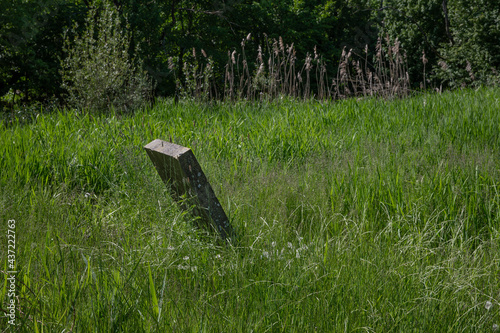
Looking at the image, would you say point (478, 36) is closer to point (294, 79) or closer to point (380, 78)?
point (380, 78)

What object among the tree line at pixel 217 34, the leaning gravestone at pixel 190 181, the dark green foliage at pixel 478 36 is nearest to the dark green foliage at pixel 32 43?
the tree line at pixel 217 34

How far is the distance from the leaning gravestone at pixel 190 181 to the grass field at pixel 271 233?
0.28ft

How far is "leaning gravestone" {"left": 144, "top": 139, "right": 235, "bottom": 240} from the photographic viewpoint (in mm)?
1996

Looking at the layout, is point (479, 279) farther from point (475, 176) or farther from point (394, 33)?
point (394, 33)

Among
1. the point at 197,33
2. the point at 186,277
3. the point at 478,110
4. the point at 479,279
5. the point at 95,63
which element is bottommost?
the point at 479,279

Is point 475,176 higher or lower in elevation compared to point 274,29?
lower

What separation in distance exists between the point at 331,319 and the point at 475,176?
6.33ft

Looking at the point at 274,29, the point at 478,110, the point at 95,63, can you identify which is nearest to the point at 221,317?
the point at 478,110

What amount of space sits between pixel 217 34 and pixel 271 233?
13857 mm

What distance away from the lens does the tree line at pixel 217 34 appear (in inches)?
405

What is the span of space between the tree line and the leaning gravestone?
502 cm

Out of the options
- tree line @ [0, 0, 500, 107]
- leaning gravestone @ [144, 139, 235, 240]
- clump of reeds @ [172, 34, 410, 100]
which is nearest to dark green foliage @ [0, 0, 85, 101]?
tree line @ [0, 0, 500, 107]

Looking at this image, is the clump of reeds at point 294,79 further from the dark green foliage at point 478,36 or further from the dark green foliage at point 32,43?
the dark green foliage at point 478,36

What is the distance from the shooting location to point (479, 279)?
1.81 m
